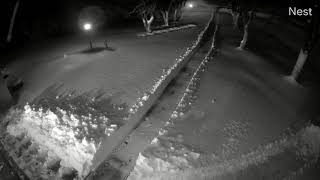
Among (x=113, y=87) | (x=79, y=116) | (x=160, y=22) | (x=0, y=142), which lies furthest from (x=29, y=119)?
(x=160, y=22)

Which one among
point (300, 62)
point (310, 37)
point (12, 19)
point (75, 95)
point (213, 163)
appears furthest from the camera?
point (12, 19)

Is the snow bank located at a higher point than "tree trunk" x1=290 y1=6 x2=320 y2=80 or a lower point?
lower

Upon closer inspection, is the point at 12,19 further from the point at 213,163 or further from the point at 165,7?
the point at 213,163

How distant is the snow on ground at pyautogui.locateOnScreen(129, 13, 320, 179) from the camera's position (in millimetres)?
6887

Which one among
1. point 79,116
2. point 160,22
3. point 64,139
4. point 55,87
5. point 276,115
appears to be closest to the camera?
point 64,139

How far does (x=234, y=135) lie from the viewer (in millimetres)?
8055

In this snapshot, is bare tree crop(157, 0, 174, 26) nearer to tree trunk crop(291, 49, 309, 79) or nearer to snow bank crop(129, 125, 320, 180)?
tree trunk crop(291, 49, 309, 79)

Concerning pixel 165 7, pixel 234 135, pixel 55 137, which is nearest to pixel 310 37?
pixel 234 135

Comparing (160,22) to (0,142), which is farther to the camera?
→ (160,22)

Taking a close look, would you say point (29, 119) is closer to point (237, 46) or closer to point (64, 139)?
point (64, 139)

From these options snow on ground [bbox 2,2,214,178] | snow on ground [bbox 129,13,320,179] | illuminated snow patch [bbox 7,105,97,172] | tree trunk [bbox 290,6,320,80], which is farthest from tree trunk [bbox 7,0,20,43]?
tree trunk [bbox 290,6,320,80]

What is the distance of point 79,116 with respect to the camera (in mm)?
8859

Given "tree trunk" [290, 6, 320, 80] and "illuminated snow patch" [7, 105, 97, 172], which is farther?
"tree trunk" [290, 6, 320, 80]

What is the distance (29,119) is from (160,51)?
32.3 feet
